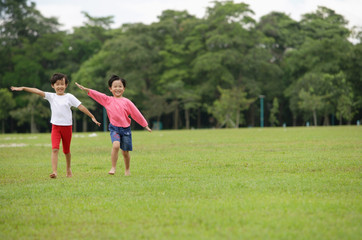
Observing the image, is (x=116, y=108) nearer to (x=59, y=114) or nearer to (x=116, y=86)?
(x=116, y=86)

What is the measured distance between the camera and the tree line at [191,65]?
53.9 metres

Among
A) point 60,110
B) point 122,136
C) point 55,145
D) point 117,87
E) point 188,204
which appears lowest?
point 188,204

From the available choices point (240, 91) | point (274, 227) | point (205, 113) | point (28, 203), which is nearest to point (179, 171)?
point (28, 203)

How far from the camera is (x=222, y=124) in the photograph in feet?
180

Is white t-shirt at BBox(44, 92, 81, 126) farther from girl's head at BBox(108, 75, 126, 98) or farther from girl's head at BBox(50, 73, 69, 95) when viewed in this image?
girl's head at BBox(108, 75, 126, 98)

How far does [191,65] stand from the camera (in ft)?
190

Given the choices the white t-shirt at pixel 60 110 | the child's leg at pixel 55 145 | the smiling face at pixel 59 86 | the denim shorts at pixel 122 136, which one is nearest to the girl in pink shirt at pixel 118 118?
the denim shorts at pixel 122 136

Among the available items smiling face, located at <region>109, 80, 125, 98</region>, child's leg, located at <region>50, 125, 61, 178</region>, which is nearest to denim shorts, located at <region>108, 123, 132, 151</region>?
smiling face, located at <region>109, 80, 125, 98</region>

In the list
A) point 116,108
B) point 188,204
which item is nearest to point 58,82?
point 116,108

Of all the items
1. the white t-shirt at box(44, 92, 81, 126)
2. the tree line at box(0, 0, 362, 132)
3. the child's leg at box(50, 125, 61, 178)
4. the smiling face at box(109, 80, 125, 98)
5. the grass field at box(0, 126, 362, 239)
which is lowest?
the grass field at box(0, 126, 362, 239)

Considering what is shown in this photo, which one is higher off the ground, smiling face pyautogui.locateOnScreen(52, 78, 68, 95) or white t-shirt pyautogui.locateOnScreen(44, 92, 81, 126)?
smiling face pyautogui.locateOnScreen(52, 78, 68, 95)

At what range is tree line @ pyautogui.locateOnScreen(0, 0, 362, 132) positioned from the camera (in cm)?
5388

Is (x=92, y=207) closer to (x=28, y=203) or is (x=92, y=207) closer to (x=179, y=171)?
(x=28, y=203)

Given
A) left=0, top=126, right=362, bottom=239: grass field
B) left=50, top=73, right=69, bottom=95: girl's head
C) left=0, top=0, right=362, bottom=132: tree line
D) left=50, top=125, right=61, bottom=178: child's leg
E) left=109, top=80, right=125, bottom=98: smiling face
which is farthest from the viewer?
left=0, top=0, right=362, bottom=132: tree line
